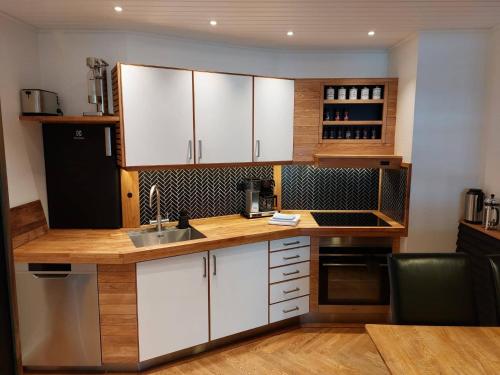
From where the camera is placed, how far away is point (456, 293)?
1.86 m

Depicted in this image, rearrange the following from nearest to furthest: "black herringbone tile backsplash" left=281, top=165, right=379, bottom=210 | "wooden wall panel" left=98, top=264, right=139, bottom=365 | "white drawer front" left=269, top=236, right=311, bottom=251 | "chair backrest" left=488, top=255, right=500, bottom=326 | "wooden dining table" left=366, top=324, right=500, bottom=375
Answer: "wooden dining table" left=366, top=324, right=500, bottom=375 → "chair backrest" left=488, top=255, right=500, bottom=326 → "wooden wall panel" left=98, top=264, right=139, bottom=365 → "white drawer front" left=269, top=236, right=311, bottom=251 → "black herringbone tile backsplash" left=281, top=165, right=379, bottom=210

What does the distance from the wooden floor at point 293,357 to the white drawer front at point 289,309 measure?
157mm

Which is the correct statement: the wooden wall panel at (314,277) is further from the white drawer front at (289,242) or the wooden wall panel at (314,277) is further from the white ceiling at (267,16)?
the white ceiling at (267,16)

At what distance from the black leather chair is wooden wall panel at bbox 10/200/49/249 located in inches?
94.8

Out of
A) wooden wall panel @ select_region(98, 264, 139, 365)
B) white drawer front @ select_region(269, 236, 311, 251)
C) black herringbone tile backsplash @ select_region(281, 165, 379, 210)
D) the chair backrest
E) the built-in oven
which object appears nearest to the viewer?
the chair backrest

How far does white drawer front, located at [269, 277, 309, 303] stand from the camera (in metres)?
2.96

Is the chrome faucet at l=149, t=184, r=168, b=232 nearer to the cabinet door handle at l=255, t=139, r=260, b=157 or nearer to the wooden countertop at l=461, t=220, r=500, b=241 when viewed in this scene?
the cabinet door handle at l=255, t=139, r=260, b=157

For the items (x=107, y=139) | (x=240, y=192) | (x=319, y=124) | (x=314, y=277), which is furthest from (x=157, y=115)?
(x=314, y=277)

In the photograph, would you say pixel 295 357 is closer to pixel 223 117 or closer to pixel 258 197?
pixel 258 197

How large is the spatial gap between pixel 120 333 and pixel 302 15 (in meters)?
2.52

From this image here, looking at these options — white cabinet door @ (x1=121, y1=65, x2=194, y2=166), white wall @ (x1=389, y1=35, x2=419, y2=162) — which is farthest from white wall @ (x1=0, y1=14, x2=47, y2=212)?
white wall @ (x1=389, y1=35, x2=419, y2=162)

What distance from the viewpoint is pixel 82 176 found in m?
2.78

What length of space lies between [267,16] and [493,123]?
1.94 m

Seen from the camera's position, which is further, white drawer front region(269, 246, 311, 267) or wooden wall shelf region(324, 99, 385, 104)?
wooden wall shelf region(324, 99, 385, 104)
